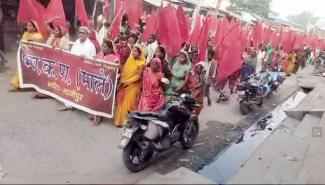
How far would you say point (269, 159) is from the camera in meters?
5.46

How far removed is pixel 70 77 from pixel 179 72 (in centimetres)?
208

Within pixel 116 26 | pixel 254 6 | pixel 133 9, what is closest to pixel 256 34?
pixel 133 9

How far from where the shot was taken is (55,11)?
27.8 ft

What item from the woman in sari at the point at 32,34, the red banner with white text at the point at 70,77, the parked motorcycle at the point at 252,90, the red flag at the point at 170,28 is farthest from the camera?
the parked motorcycle at the point at 252,90

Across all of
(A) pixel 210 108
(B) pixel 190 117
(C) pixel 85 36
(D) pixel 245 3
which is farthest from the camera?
(D) pixel 245 3

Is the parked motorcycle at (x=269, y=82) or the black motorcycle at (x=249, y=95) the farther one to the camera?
the parked motorcycle at (x=269, y=82)

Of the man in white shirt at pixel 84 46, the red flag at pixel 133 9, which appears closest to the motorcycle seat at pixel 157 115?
Answer: the man in white shirt at pixel 84 46

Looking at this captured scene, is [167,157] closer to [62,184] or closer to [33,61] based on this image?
[62,184]

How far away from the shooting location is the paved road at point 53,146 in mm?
4629

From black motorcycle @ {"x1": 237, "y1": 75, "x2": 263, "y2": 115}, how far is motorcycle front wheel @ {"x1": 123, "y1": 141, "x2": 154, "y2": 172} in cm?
479

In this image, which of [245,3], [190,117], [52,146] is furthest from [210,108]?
[245,3]

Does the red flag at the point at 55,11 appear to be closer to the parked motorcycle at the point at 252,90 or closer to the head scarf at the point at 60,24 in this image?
the head scarf at the point at 60,24

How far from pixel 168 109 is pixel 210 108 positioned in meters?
3.99

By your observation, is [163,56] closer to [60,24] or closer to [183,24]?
[60,24]
